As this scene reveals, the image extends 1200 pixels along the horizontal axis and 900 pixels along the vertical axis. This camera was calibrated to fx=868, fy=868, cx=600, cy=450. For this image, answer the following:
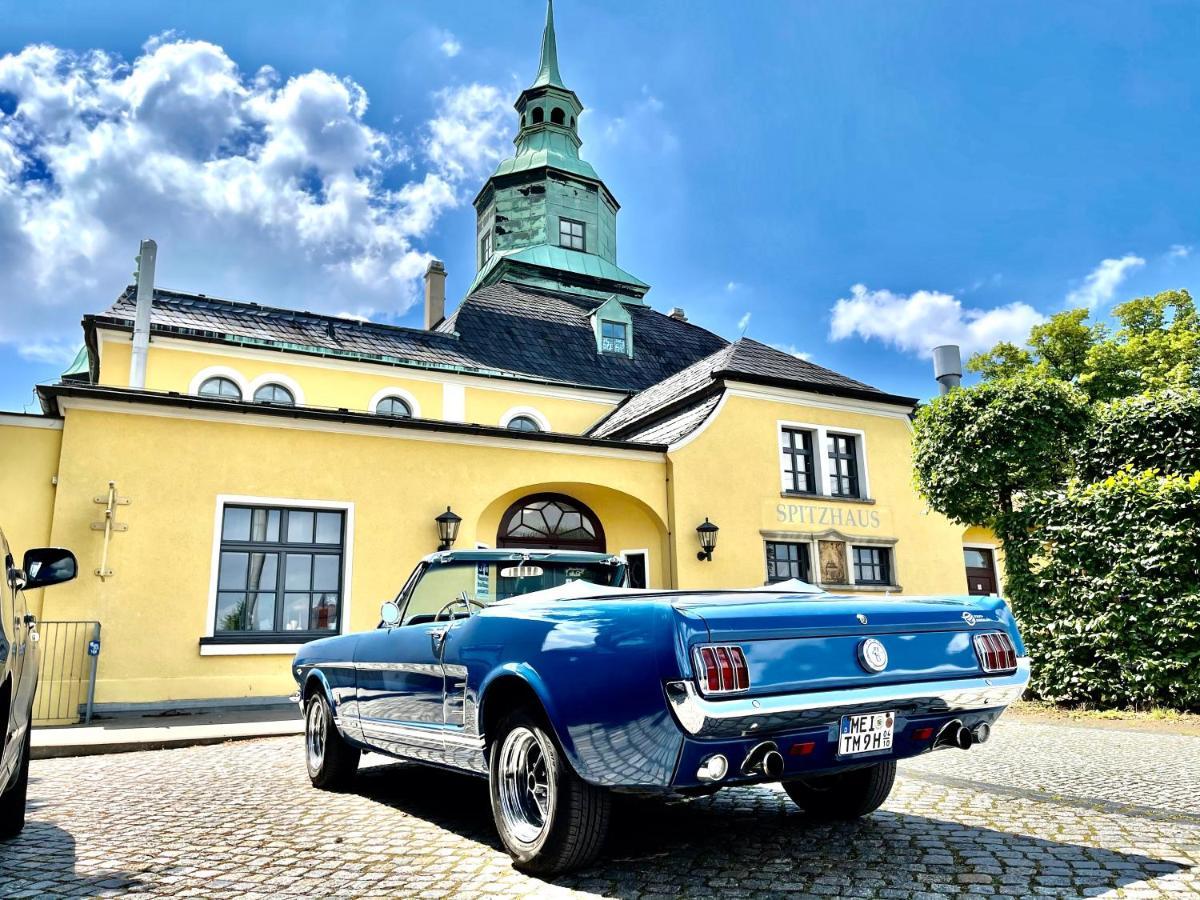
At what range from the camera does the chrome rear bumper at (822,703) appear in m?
3.16

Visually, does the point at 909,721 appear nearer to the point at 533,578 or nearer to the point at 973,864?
the point at 973,864

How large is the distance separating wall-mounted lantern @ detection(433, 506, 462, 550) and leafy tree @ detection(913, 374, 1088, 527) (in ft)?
22.8

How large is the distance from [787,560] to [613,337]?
11.4m

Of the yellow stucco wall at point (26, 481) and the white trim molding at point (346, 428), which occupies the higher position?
the white trim molding at point (346, 428)

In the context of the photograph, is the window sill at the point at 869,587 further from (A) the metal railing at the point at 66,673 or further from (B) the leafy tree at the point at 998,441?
(A) the metal railing at the point at 66,673

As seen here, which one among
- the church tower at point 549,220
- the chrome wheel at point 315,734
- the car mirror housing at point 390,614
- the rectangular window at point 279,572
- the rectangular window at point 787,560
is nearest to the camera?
the car mirror housing at point 390,614

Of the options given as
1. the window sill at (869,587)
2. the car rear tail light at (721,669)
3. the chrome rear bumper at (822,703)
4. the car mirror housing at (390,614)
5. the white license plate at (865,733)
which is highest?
the window sill at (869,587)

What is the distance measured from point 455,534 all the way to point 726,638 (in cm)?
986

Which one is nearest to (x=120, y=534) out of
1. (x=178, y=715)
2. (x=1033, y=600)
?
(x=178, y=715)

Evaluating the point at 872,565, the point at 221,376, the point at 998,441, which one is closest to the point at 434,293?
the point at 221,376

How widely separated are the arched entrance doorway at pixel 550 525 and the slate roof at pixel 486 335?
6.42 m

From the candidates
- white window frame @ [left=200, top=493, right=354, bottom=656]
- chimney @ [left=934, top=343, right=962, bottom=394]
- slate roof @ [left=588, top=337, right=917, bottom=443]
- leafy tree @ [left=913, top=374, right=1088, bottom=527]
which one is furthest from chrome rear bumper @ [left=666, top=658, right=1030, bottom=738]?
chimney @ [left=934, top=343, right=962, bottom=394]

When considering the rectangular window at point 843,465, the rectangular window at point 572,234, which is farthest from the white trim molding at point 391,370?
the rectangular window at point 572,234

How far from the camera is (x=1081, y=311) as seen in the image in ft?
94.6
